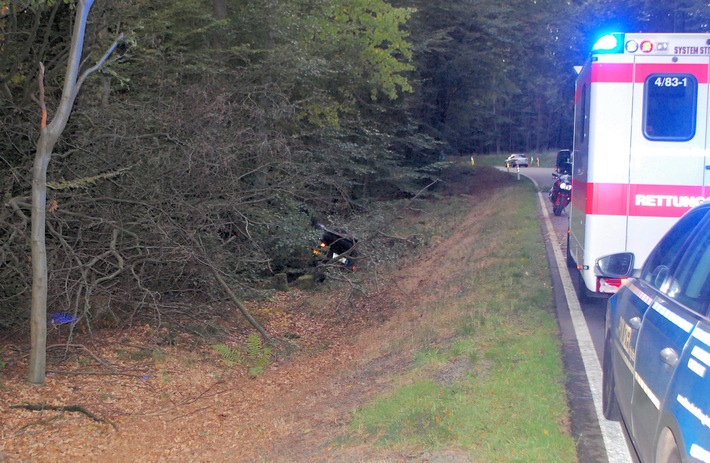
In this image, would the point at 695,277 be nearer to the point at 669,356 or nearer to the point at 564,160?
the point at 669,356

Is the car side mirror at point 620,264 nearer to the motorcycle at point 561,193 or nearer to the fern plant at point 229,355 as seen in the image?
the fern plant at point 229,355

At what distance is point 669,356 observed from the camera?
3.15 meters

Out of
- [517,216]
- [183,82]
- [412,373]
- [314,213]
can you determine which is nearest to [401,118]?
[517,216]

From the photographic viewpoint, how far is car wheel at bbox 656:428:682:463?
9.59 feet

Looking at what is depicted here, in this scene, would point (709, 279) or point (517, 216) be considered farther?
point (517, 216)

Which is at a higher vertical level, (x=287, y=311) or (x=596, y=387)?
(x=596, y=387)

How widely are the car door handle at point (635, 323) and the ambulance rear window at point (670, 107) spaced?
4068 millimetres

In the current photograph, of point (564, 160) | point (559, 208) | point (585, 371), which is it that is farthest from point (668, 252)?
point (559, 208)

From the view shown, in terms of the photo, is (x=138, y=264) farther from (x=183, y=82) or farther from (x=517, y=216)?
(x=517, y=216)

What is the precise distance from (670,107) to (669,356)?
5.34m

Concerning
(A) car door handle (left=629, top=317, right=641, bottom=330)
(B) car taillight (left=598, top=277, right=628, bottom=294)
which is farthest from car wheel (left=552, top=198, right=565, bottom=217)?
(A) car door handle (left=629, top=317, right=641, bottom=330)

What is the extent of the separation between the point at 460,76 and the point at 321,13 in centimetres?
1860

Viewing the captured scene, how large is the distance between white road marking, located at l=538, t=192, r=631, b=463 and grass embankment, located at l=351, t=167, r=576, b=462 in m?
0.27

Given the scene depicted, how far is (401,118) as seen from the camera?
2991 cm
